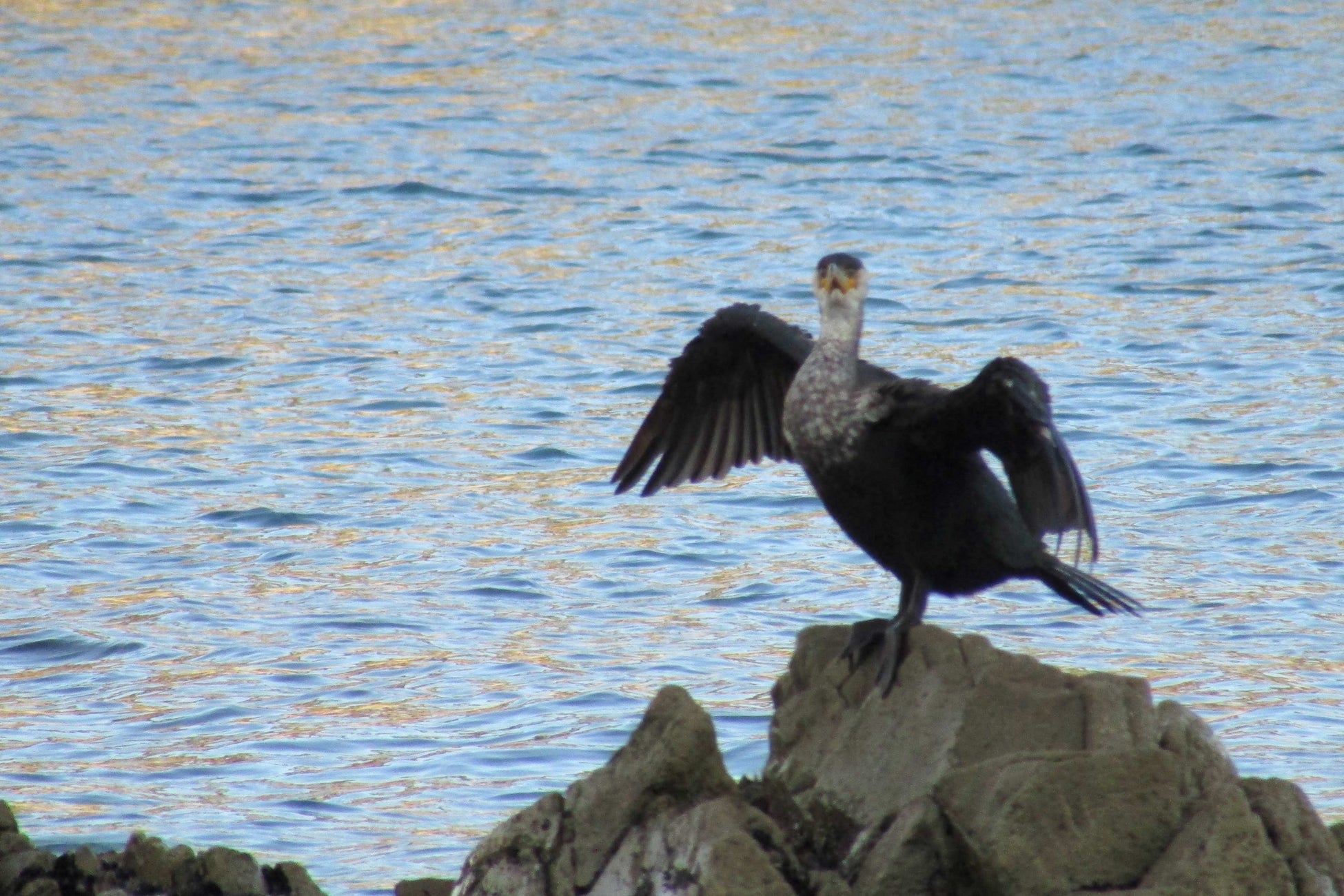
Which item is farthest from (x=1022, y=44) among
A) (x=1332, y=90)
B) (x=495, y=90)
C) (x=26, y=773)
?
(x=26, y=773)

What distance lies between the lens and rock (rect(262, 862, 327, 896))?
5445mm

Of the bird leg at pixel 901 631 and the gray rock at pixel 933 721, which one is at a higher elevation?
the bird leg at pixel 901 631

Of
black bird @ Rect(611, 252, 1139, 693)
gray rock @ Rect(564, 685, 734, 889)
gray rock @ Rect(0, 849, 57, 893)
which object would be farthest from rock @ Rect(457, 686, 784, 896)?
gray rock @ Rect(0, 849, 57, 893)

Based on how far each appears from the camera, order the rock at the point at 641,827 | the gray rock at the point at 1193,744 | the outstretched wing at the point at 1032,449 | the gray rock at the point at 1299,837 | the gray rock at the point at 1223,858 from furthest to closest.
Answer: the outstretched wing at the point at 1032,449, the gray rock at the point at 1193,744, the rock at the point at 641,827, the gray rock at the point at 1299,837, the gray rock at the point at 1223,858

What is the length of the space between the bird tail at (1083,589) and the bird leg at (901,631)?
318 millimetres

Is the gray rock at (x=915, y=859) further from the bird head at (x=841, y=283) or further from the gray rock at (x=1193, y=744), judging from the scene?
the bird head at (x=841, y=283)

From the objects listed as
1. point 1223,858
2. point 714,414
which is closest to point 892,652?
point 1223,858

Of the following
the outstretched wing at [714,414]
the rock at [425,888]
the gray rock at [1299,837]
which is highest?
the outstretched wing at [714,414]

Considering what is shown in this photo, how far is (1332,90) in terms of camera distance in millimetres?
18516

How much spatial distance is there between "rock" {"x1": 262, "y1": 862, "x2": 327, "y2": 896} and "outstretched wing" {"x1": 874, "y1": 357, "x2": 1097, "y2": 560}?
68.0 inches

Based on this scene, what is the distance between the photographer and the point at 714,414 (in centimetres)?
669

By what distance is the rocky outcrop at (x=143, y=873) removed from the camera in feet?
17.5

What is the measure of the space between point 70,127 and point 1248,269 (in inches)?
397

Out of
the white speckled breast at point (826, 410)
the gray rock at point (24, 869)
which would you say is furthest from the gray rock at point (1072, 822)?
the gray rock at point (24, 869)
